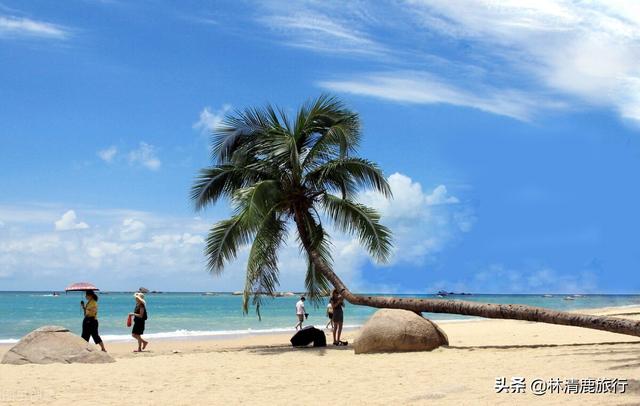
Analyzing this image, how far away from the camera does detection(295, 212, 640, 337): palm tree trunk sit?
463 inches

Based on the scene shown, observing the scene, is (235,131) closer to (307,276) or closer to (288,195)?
(288,195)

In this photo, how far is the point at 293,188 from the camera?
1788 cm

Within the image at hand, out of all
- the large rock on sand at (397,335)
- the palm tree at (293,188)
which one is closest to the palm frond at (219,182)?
the palm tree at (293,188)

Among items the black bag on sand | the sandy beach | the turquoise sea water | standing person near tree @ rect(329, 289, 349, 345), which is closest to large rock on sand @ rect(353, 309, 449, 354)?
the sandy beach

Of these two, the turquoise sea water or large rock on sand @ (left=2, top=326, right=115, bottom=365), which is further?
the turquoise sea water

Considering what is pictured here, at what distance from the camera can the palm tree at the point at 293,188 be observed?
58.1ft

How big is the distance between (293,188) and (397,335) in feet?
17.0

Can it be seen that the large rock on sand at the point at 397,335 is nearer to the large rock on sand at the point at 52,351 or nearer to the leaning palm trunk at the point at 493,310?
the leaning palm trunk at the point at 493,310

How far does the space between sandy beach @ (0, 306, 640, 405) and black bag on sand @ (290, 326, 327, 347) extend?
252 cm

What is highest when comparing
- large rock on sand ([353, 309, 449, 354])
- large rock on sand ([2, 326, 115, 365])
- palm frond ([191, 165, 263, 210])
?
palm frond ([191, 165, 263, 210])

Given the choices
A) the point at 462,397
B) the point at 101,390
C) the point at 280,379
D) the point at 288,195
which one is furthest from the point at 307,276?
the point at 462,397

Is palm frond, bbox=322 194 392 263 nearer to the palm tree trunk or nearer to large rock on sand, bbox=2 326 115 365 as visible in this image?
the palm tree trunk

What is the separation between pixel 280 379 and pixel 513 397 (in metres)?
4.18

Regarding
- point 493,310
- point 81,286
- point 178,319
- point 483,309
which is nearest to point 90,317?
point 81,286
